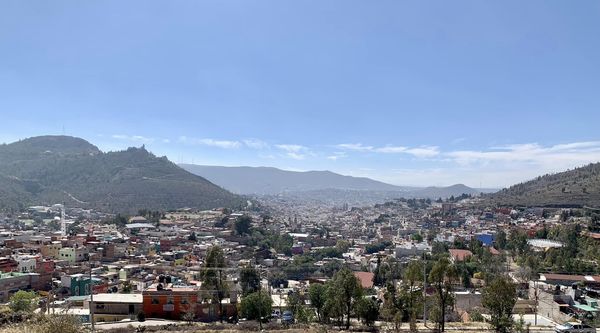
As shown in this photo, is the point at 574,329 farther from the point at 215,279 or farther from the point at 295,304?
the point at 215,279

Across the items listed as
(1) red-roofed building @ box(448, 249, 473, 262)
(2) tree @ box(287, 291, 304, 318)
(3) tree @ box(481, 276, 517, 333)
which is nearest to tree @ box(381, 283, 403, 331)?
(3) tree @ box(481, 276, 517, 333)

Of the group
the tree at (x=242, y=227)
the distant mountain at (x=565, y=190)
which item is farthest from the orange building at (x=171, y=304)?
the distant mountain at (x=565, y=190)

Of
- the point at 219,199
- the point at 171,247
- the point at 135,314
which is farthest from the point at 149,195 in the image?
the point at 135,314

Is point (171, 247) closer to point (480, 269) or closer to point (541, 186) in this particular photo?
point (480, 269)

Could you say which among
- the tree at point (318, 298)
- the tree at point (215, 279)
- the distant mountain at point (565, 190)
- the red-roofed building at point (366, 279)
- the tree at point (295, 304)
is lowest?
the red-roofed building at point (366, 279)

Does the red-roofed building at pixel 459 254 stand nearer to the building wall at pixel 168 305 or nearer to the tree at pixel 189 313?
the building wall at pixel 168 305
